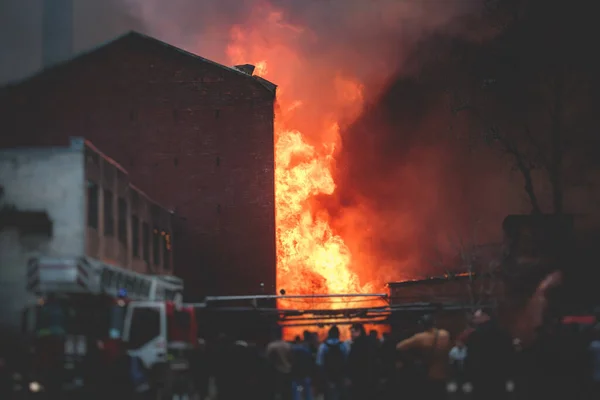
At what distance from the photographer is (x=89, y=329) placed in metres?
19.7

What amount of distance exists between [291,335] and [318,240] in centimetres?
680

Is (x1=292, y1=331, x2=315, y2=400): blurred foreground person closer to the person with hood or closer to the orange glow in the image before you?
the person with hood

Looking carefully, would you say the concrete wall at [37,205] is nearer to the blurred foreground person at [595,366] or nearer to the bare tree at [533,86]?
the blurred foreground person at [595,366]

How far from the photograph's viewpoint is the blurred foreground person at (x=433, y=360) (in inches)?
675

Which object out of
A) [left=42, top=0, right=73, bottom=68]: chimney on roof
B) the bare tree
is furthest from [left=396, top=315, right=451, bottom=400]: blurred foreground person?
[left=42, top=0, right=73, bottom=68]: chimney on roof

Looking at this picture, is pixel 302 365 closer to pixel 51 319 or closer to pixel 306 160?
pixel 51 319

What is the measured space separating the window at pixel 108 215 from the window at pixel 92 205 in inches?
43.2

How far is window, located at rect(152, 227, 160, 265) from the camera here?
31.7 meters

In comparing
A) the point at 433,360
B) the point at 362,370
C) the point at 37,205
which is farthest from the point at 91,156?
the point at 433,360

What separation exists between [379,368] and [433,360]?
3.79 feet

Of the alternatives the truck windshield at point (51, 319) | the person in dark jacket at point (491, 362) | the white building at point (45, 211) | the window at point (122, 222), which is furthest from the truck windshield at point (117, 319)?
the window at point (122, 222)

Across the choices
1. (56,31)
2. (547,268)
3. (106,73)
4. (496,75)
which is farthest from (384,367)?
(56,31)

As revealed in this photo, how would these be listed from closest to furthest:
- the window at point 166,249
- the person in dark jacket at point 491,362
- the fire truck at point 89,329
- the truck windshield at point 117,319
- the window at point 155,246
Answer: the person in dark jacket at point 491,362 < the fire truck at point 89,329 < the truck windshield at point 117,319 < the window at point 155,246 < the window at point 166,249

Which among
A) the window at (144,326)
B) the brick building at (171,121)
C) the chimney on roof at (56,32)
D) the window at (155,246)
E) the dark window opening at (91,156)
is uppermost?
the chimney on roof at (56,32)
